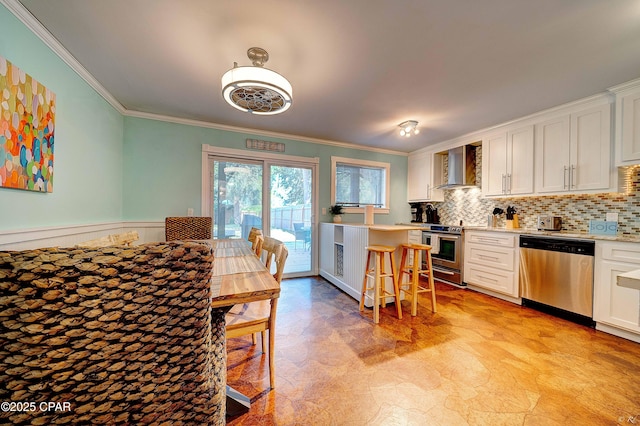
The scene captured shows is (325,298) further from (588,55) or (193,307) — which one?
(588,55)

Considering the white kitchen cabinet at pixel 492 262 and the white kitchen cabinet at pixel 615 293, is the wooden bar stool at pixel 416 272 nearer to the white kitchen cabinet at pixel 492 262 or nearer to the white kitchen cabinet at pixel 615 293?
the white kitchen cabinet at pixel 492 262

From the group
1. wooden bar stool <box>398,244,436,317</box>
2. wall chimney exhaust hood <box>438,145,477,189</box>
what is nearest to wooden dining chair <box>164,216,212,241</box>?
wooden bar stool <box>398,244,436,317</box>

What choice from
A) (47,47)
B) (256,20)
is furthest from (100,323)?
(47,47)

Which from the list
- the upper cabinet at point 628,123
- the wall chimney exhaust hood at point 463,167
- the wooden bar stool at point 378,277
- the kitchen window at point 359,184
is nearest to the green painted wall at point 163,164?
the kitchen window at point 359,184

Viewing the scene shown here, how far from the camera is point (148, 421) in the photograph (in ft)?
1.85

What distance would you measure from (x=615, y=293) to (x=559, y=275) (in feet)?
1.34

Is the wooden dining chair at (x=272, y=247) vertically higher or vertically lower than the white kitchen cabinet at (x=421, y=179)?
lower

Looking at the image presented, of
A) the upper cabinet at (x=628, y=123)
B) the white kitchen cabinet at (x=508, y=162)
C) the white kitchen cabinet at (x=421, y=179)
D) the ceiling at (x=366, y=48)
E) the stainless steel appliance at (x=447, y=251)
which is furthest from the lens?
the white kitchen cabinet at (x=421, y=179)

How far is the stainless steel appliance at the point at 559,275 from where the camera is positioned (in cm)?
237

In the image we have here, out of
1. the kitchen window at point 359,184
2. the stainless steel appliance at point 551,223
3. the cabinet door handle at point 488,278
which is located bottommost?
the cabinet door handle at point 488,278

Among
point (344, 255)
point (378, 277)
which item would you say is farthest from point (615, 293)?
point (344, 255)

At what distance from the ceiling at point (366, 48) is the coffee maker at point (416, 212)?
2.32 meters

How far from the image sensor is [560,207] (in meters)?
2.99

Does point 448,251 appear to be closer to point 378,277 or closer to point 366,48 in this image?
point 378,277
